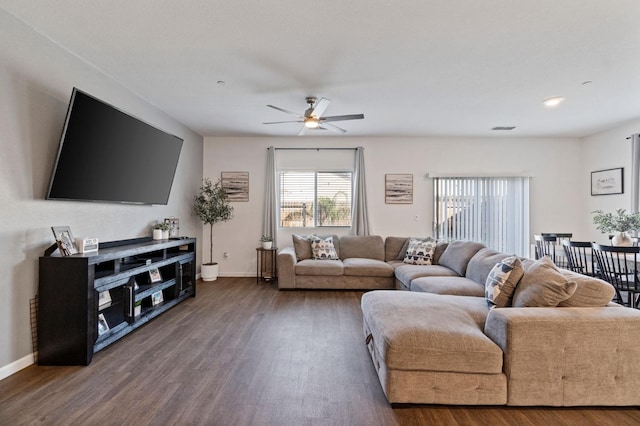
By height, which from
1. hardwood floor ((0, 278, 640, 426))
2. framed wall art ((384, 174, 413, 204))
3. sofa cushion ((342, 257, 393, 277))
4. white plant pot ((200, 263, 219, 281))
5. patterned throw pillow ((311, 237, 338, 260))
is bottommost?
hardwood floor ((0, 278, 640, 426))

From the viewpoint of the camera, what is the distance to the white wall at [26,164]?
229cm

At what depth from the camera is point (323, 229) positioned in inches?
236

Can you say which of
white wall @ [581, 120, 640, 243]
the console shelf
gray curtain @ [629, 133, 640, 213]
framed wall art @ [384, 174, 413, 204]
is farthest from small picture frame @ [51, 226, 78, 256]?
white wall @ [581, 120, 640, 243]

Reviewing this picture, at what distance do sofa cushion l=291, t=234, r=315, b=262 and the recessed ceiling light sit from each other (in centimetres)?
397

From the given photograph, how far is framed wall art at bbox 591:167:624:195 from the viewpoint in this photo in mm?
5002

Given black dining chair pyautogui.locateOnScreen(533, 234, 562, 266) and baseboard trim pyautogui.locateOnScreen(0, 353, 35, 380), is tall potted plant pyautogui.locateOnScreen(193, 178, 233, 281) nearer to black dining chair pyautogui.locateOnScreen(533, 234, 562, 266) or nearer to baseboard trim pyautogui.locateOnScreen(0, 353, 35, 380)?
baseboard trim pyautogui.locateOnScreen(0, 353, 35, 380)

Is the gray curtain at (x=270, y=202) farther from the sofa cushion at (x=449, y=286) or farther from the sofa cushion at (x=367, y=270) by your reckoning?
the sofa cushion at (x=449, y=286)

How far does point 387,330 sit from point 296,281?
9.84 feet

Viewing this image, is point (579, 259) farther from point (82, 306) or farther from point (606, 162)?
point (82, 306)

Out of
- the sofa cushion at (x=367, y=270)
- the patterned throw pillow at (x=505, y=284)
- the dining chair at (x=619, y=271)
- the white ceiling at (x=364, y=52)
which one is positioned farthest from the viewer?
the sofa cushion at (x=367, y=270)

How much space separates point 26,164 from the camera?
8.04 feet

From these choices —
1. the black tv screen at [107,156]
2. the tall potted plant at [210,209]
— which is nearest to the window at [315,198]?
the tall potted plant at [210,209]

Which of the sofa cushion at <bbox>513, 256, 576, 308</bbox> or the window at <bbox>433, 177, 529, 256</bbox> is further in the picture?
the window at <bbox>433, 177, 529, 256</bbox>

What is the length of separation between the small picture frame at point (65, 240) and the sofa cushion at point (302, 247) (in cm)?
324
